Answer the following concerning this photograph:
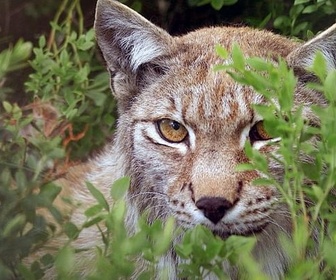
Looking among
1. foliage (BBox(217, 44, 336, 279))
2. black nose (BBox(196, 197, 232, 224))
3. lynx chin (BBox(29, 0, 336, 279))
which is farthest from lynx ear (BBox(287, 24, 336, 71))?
foliage (BBox(217, 44, 336, 279))

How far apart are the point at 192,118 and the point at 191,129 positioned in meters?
0.05

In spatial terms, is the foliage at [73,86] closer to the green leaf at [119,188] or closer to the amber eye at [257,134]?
the amber eye at [257,134]

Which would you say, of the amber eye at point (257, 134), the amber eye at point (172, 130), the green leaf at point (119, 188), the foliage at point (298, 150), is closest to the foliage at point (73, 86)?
the amber eye at point (172, 130)

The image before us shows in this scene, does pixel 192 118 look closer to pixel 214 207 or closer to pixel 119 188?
pixel 214 207

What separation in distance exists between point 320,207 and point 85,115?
3.12 meters

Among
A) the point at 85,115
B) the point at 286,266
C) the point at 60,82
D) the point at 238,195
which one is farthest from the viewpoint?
the point at 85,115

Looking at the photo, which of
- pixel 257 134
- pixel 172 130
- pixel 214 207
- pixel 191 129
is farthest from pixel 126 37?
pixel 214 207

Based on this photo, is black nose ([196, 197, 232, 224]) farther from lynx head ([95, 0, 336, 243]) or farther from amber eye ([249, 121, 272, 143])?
amber eye ([249, 121, 272, 143])

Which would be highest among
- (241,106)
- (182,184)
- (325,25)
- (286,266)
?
(325,25)

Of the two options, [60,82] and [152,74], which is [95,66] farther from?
[152,74]

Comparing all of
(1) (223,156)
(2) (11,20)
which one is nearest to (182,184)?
(1) (223,156)

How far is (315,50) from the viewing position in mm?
4121

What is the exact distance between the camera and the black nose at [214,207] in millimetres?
3656

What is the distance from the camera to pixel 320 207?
9.80 feet
